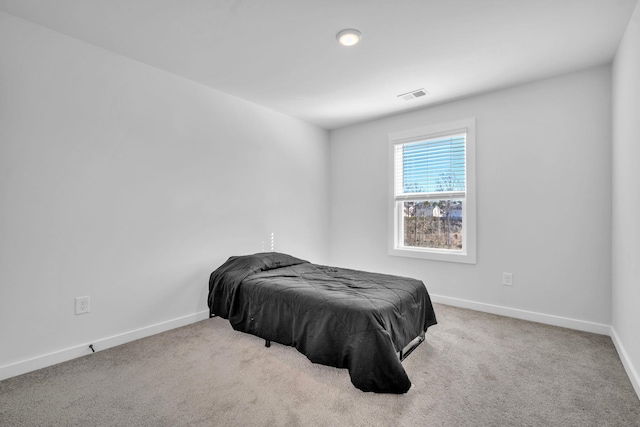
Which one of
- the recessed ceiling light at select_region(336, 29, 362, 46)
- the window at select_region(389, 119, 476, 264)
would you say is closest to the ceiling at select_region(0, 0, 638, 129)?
the recessed ceiling light at select_region(336, 29, 362, 46)

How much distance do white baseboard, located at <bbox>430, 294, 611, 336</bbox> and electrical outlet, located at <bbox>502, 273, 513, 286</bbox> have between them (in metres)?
0.25

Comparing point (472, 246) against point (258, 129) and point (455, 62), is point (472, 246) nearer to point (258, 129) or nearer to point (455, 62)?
point (455, 62)

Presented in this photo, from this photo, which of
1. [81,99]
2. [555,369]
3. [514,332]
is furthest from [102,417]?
[514,332]

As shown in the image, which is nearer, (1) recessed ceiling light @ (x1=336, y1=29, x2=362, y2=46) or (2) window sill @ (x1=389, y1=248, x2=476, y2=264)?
→ (1) recessed ceiling light @ (x1=336, y1=29, x2=362, y2=46)

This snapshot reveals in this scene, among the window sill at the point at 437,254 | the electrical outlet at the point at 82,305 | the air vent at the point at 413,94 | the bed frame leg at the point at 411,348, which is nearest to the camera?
the bed frame leg at the point at 411,348

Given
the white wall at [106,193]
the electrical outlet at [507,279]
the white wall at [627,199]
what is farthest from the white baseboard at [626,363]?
the white wall at [106,193]

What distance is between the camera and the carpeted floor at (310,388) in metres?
1.63

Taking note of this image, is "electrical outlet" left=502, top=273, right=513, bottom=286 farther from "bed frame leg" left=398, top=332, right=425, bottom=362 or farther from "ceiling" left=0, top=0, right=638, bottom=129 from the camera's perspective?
"ceiling" left=0, top=0, right=638, bottom=129

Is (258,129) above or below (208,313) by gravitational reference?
above

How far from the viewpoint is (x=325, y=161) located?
4750mm

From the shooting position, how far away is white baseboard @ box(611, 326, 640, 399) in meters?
1.85

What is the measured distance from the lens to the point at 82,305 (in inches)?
93.0

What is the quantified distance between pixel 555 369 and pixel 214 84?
12.1ft

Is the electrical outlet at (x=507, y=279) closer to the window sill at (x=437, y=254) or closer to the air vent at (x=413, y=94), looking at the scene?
the window sill at (x=437, y=254)
